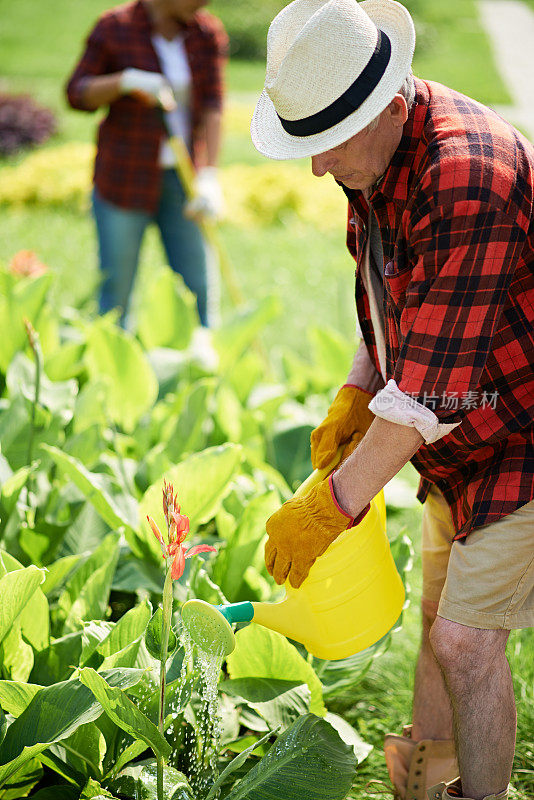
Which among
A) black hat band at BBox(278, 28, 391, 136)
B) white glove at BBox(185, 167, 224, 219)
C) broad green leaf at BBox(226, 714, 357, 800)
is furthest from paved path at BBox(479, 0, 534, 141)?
broad green leaf at BBox(226, 714, 357, 800)

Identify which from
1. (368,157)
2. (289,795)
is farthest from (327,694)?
(368,157)

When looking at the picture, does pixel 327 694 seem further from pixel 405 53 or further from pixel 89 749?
pixel 405 53

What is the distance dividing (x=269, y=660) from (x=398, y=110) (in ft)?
3.78

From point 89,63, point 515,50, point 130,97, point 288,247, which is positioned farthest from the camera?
point 515,50

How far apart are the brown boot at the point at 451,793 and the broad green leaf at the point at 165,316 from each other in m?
2.12

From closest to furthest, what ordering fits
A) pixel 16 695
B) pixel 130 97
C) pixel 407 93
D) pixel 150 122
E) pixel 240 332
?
pixel 407 93
pixel 16 695
pixel 240 332
pixel 130 97
pixel 150 122

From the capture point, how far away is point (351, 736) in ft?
6.83

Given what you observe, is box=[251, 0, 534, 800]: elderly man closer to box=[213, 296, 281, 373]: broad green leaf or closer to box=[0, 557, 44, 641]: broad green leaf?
box=[0, 557, 44, 641]: broad green leaf

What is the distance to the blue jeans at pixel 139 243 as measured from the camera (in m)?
3.91

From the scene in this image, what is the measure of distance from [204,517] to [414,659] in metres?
0.73

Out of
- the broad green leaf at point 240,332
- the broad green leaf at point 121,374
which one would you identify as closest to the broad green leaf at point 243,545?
the broad green leaf at point 121,374

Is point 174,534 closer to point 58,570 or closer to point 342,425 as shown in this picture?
point 342,425

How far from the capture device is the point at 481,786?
1672 millimetres

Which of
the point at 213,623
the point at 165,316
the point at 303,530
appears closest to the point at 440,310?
the point at 303,530
